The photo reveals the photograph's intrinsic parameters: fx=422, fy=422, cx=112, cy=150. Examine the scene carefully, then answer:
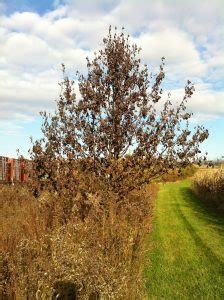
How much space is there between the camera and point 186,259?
10.5 meters

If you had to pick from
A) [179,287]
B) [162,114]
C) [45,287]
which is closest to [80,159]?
[162,114]

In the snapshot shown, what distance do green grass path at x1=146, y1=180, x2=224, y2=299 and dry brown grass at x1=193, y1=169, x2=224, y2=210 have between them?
4.60m

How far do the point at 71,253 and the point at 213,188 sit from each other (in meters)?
21.7

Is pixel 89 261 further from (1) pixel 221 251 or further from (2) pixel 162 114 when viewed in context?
(1) pixel 221 251

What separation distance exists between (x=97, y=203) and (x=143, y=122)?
2993 mm

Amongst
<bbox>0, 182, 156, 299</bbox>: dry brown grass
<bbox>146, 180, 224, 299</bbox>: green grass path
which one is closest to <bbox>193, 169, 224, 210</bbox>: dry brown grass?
<bbox>146, 180, 224, 299</bbox>: green grass path

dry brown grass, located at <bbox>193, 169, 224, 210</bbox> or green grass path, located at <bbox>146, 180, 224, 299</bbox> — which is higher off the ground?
dry brown grass, located at <bbox>193, 169, 224, 210</bbox>

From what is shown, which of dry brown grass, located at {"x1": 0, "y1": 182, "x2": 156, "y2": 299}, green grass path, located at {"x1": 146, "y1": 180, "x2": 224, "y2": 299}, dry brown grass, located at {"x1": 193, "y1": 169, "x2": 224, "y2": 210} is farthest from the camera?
dry brown grass, located at {"x1": 193, "y1": 169, "x2": 224, "y2": 210}

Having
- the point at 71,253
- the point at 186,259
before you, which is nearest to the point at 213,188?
the point at 186,259

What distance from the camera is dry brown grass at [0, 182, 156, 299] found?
4441 mm

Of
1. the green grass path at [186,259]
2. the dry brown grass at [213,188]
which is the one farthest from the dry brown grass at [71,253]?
the dry brown grass at [213,188]

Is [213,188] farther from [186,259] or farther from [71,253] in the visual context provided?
[71,253]

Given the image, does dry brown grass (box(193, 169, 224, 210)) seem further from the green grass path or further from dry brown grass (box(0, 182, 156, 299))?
dry brown grass (box(0, 182, 156, 299))

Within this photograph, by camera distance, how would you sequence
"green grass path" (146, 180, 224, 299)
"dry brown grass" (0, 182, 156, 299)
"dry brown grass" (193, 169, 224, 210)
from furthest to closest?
"dry brown grass" (193, 169, 224, 210) < "green grass path" (146, 180, 224, 299) < "dry brown grass" (0, 182, 156, 299)
